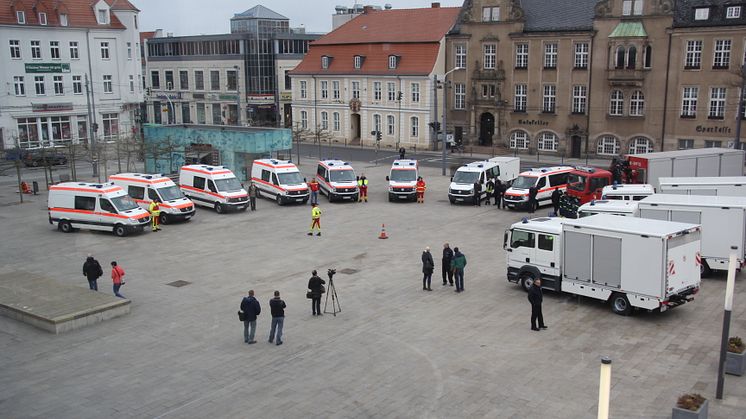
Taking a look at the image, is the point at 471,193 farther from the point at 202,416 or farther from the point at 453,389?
the point at 202,416

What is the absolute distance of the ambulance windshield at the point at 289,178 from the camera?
38656mm

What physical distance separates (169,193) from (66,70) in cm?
3575

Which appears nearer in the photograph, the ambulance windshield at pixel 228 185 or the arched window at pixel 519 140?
the ambulance windshield at pixel 228 185

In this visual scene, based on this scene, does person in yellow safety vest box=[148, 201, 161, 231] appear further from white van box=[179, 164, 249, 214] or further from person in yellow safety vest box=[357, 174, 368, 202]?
person in yellow safety vest box=[357, 174, 368, 202]

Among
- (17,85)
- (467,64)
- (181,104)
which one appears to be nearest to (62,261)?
(17,85)

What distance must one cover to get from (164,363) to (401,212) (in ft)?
67.9

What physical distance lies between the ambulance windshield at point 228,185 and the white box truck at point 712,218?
Result: 20764mm

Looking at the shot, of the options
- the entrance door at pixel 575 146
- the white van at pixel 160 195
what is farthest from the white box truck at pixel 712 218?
the entrance door at pixel 575 146

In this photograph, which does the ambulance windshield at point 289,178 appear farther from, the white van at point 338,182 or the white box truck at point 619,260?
the white box truck at point 619,260

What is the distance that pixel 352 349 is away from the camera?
701 inches

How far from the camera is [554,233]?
2130 centimetres

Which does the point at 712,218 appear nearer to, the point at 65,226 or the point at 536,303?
the point at 536,303

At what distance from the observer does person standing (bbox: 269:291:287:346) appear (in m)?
17.8

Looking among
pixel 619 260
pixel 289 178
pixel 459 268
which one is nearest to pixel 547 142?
pixel 289 178
